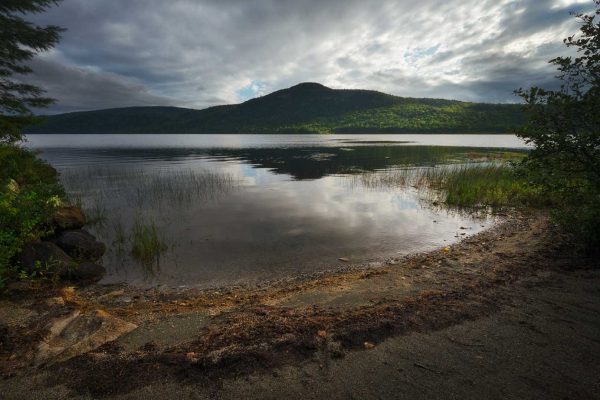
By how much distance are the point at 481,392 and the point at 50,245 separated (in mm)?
12127

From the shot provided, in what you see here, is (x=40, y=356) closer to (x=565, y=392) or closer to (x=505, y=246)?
(x=565, y=392)

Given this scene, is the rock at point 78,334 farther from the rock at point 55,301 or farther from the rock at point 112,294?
the rock at point 112,294

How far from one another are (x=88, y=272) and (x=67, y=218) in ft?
16.3

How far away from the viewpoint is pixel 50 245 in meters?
10.1

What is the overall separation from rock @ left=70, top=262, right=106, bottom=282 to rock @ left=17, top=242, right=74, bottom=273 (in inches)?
11.4

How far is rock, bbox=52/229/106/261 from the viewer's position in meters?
11.7

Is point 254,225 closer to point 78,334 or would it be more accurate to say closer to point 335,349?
point 78,334

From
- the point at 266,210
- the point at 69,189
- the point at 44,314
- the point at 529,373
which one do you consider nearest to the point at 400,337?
the point at 529,373

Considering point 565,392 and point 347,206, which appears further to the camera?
point 347,206

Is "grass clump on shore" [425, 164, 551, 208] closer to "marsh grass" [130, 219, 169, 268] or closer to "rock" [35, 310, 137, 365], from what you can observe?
"marsh grass" [130, 219, 169, 268]

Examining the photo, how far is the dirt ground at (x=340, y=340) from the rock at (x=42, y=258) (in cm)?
141

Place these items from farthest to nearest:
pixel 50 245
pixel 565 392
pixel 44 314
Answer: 1. pixel 50 245
2. pixel 44 314
3. pixel 565 392

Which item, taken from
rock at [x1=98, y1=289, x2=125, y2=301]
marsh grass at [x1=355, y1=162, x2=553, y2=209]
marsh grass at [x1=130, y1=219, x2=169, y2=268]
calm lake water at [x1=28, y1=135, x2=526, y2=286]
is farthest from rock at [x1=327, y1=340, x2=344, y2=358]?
marsh grass at [x1=355, y1=162, x2=553, y2=209]

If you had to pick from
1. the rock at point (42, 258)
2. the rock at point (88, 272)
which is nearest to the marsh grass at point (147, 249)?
the rock at point (88, 272)
